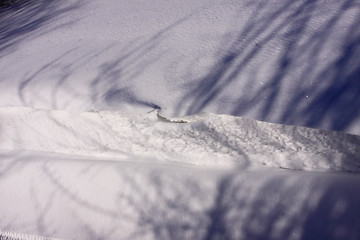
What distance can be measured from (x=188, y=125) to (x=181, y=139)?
83 mm

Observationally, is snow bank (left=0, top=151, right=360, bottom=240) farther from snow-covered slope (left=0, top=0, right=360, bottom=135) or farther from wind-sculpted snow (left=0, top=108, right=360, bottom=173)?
snow-covered slope (left=0, top=0, right=360, bottom=135)

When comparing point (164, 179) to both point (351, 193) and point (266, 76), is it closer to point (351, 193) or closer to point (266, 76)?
point (266, 76)

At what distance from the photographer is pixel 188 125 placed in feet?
3.59

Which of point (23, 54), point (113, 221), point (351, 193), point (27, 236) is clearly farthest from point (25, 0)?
point (351, 193)

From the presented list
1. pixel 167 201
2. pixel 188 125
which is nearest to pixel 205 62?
pixel 188 125

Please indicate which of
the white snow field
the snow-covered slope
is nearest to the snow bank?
the white snow field

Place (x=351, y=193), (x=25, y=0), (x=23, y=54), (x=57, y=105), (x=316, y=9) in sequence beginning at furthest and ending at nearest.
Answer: (x=25, y=0), (x=23, y=54), (x=57, y=105), (x=316, y=9), (x=351, y=193)

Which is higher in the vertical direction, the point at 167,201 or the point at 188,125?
the point at 188,125

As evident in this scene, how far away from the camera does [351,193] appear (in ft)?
3.04

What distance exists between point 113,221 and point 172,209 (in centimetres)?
28

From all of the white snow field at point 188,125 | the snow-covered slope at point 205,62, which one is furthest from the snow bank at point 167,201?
the snow-covered slope at point 205,62

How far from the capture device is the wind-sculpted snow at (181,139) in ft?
3.24

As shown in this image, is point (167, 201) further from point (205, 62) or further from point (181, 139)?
point (205, 62)

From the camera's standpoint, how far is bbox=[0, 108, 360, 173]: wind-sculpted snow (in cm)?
99
